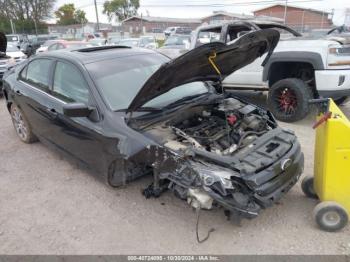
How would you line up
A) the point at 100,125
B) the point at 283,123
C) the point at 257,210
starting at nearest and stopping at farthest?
the point at 257,210, the point at 100,125, the point at 283,123

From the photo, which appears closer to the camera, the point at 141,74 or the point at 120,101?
the point at 120,101

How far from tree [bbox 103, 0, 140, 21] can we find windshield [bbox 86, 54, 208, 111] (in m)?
76.1

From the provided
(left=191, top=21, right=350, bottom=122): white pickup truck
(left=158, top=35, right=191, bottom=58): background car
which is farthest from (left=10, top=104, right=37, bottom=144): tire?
(left=191, top=21, right=350, bottom=122): white pickup truck

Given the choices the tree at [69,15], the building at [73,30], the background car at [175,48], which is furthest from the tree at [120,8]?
the background car at [175,48]

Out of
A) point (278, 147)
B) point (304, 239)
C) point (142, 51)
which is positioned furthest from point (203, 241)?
point (142, 51)

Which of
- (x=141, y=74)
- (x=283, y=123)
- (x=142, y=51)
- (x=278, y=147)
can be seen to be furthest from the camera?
(x=283, y=123)

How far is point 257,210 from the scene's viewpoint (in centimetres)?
271

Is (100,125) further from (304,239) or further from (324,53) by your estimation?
(324,53)

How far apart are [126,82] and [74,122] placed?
755 millimetres

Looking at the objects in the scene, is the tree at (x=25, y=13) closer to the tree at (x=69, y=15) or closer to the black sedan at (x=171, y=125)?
the tree at (x=69, y=15)

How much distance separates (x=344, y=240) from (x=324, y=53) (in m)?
3.47

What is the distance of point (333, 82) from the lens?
5355 millimetres

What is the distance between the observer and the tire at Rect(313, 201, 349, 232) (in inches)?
116

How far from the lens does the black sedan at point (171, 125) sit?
109 inches
